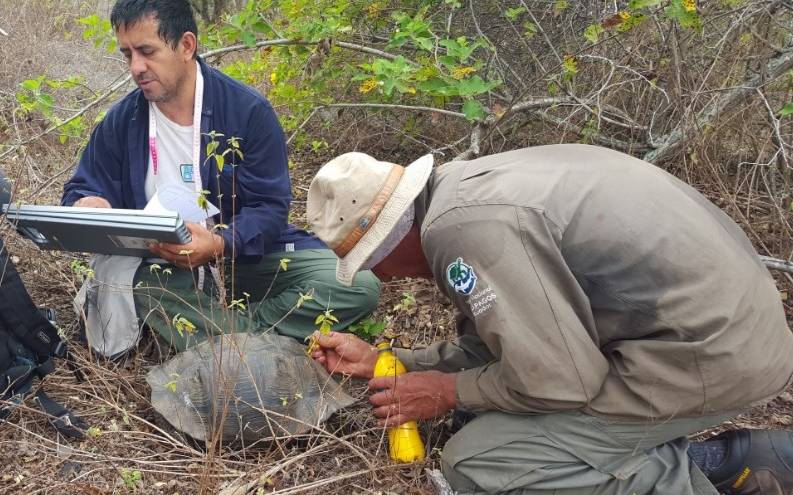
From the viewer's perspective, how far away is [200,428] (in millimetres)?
2535

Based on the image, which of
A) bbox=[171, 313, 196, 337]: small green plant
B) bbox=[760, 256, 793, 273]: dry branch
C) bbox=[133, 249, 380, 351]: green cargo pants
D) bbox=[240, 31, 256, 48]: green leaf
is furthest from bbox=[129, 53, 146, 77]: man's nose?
bbox=[760, 256, 793, 273]: dry branch

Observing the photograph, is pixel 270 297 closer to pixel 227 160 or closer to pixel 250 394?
pixel 227 160

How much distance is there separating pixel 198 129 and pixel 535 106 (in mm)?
2000

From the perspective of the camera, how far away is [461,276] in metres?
1.93

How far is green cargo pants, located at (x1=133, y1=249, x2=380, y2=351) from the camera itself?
10.1 feet

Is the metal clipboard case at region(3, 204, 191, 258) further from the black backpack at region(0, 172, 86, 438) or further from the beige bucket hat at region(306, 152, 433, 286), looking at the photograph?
the beige bucket hat at region(306, 152, 433, 286)

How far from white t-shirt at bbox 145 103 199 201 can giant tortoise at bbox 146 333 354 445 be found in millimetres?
866

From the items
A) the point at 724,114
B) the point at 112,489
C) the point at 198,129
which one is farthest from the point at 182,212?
the point at 724,114

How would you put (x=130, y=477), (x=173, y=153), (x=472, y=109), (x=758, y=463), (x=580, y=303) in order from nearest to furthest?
(x=580, y=303)
(x=130, y=477)
(x=758, y=463)
(x=173, y=153)
(x=472, y=109)

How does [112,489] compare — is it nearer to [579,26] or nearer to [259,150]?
[259,150]

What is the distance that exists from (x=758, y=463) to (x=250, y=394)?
5.93ft

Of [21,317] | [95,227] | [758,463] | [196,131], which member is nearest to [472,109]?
[196,131]

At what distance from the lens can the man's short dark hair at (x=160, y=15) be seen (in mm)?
2855

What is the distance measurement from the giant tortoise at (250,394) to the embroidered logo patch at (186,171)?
84cm
